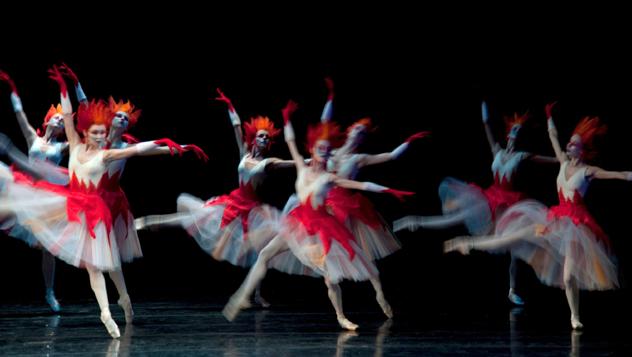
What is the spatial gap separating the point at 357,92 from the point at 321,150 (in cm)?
311

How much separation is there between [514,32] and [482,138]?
1.19 m

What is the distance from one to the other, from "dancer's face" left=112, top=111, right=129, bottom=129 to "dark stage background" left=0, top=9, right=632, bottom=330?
6.03 feet

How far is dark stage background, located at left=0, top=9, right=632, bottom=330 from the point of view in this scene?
7066 mm

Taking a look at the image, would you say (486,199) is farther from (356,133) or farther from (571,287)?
(571,287)

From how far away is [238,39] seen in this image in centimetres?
758

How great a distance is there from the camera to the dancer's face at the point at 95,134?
4500mm

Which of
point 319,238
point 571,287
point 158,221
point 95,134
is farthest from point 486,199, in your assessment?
point 95,134

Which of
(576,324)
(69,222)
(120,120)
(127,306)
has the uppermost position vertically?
(120,120)

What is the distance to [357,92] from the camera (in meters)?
7.79

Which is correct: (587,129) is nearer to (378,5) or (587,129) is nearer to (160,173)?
(378,5)

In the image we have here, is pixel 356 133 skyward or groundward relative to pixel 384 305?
skyward

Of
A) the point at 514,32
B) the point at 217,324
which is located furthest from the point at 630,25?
the point at 217,324

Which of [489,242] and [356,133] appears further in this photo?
[356,133]

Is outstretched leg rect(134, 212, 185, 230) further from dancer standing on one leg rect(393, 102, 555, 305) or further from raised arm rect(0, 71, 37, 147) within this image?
dancer standing on one leg rect(393, 102, 555, 305)
